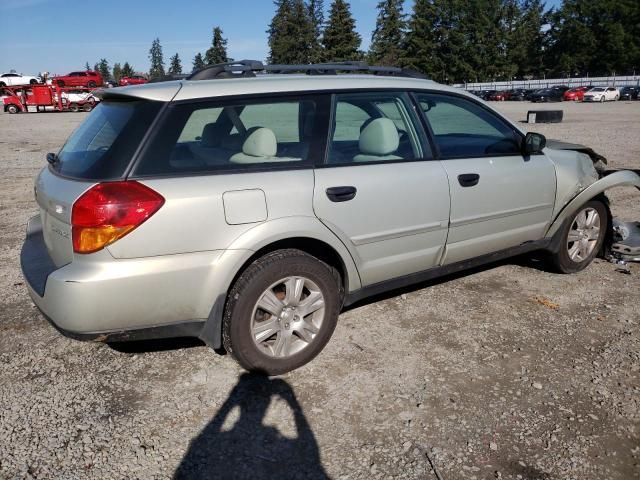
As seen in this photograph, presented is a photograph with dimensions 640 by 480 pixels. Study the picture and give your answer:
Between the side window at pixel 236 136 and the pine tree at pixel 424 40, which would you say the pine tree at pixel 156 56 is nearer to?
the pine tree at pixel 424 40

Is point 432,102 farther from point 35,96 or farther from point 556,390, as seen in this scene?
point 35,96

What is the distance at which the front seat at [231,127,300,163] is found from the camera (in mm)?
3242

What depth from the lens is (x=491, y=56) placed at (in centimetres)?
10019

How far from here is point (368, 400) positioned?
10.1 feet

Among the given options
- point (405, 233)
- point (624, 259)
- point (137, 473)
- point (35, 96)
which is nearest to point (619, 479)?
point (405, 233)

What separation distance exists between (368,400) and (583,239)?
2.90 meters

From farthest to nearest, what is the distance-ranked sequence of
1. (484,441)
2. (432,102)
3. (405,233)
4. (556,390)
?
1. (432,102)
2. (405,233)
3. (556,390)
4. (484,441)

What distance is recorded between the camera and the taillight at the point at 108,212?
2.74 meters

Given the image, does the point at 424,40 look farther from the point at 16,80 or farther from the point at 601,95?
the point at 16,80

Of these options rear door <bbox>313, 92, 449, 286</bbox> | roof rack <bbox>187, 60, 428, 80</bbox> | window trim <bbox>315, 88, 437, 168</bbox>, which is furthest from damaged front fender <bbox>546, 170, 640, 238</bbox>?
roof rack <bbox>187, 60, 428, 80</bbox>

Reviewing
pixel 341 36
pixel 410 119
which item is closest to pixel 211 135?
pixel 410 119

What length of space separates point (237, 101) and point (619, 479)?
8.89 ft

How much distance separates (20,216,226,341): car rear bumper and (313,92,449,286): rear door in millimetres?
821

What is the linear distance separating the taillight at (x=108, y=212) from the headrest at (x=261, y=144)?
0.72 m
